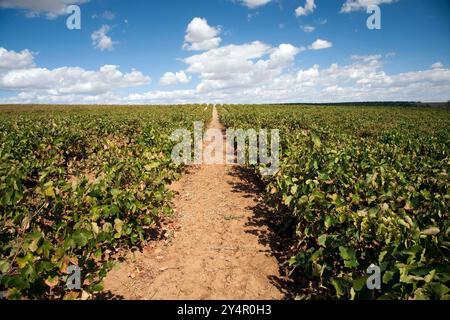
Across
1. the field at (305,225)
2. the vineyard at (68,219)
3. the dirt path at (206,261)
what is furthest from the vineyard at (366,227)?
the vineyard at (68,219)

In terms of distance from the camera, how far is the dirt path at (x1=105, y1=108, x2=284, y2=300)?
4.24 metres

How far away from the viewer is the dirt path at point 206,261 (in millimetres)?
4238

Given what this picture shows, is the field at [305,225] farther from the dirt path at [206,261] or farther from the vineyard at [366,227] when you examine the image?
the dirt path at [206,261]

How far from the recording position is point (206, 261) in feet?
16.4

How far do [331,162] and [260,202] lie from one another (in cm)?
242

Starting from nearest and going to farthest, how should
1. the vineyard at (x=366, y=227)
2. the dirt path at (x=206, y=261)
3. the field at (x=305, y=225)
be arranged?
the vineyard at (x=366, y=227) < the field at (x=305, y=225) < the dirt path at (x=206, y=261)

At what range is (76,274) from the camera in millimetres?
3375

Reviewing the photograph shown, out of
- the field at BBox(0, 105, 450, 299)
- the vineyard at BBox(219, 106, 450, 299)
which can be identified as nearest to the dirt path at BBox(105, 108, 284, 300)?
the field at BBox(0, 105, 450, 299)

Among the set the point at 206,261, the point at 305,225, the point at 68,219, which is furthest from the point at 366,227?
the point at 68,219

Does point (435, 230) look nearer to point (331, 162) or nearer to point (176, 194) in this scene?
point (331, 162)

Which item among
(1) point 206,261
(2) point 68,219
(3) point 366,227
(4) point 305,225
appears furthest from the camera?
(4) point 305,225

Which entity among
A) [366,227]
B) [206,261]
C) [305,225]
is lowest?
[206,261]

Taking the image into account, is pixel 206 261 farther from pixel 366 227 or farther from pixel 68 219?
pixel 366 227
